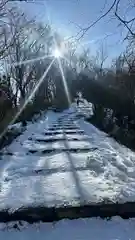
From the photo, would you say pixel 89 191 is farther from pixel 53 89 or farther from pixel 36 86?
pixel 53 89

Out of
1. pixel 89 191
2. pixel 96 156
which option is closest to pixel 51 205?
pixel 89 191

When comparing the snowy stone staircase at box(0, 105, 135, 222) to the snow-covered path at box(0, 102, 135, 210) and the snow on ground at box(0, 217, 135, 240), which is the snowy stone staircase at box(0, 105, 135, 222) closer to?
the snow-covered path at box(0, 102, 135, 210)

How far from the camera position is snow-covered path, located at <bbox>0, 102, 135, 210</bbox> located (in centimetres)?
378

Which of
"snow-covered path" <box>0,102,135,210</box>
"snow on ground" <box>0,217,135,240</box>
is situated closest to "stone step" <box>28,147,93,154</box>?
"snow-covered path" <box>0,102,135,210</box>

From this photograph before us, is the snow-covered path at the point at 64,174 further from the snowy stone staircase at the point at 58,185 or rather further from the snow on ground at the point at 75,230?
the snow on ground at the point at 75,230

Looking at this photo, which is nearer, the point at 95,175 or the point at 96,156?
the point at 95,175

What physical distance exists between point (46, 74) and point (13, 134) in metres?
18.5

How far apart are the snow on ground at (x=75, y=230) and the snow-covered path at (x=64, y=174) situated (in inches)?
12.1

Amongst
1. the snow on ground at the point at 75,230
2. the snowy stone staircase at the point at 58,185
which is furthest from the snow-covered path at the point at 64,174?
the snow on ground at the point at 75,230

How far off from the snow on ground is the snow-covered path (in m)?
0.31

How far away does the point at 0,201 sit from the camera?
3740 millimetres

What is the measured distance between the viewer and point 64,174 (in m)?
4.95

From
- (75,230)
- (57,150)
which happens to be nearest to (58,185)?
(75,230)

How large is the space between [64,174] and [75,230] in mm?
1852
